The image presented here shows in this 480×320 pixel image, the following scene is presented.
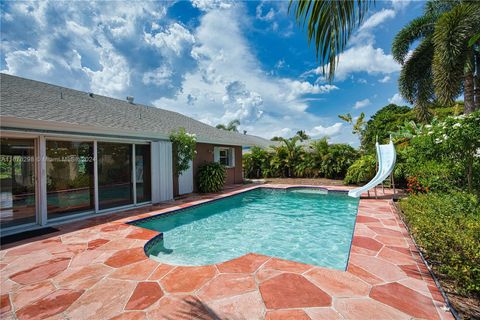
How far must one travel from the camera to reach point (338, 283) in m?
3.29

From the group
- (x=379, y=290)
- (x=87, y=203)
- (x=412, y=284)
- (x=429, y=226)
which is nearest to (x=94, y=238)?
(x=87, y=203)

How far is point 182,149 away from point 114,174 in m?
3.07

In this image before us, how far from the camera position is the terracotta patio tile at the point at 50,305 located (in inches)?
107

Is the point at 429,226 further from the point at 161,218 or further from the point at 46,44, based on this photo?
the point at 46,44

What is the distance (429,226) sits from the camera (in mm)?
4051

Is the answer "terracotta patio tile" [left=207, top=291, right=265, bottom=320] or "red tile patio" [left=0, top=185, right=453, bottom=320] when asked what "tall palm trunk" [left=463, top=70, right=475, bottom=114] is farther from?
"terracotta patio tile" [left=207, top=291, right=265, bottom=320]

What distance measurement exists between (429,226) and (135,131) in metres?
9.01

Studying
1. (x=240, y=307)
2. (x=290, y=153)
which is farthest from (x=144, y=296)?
(x=290, y=153)

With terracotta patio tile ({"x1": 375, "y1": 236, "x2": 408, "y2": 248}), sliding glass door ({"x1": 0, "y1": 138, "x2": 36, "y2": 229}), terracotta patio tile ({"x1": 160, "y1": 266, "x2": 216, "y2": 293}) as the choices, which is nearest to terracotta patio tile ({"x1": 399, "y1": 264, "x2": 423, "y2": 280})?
terracotta patio tile ({"x1": 375, "y1": 236, "x2": 408, "y2": 248})

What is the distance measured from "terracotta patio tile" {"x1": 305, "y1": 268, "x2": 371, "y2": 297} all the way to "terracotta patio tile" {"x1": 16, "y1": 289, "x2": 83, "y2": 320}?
11.3 ft

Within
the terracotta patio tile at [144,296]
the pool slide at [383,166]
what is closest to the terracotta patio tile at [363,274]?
the terracotta patio tile at [144,296]

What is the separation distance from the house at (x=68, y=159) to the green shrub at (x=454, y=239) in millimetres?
8965

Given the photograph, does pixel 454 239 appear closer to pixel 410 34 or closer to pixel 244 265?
pixel 244 265

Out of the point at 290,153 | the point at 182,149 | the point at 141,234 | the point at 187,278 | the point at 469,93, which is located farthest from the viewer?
the point at 290,153
